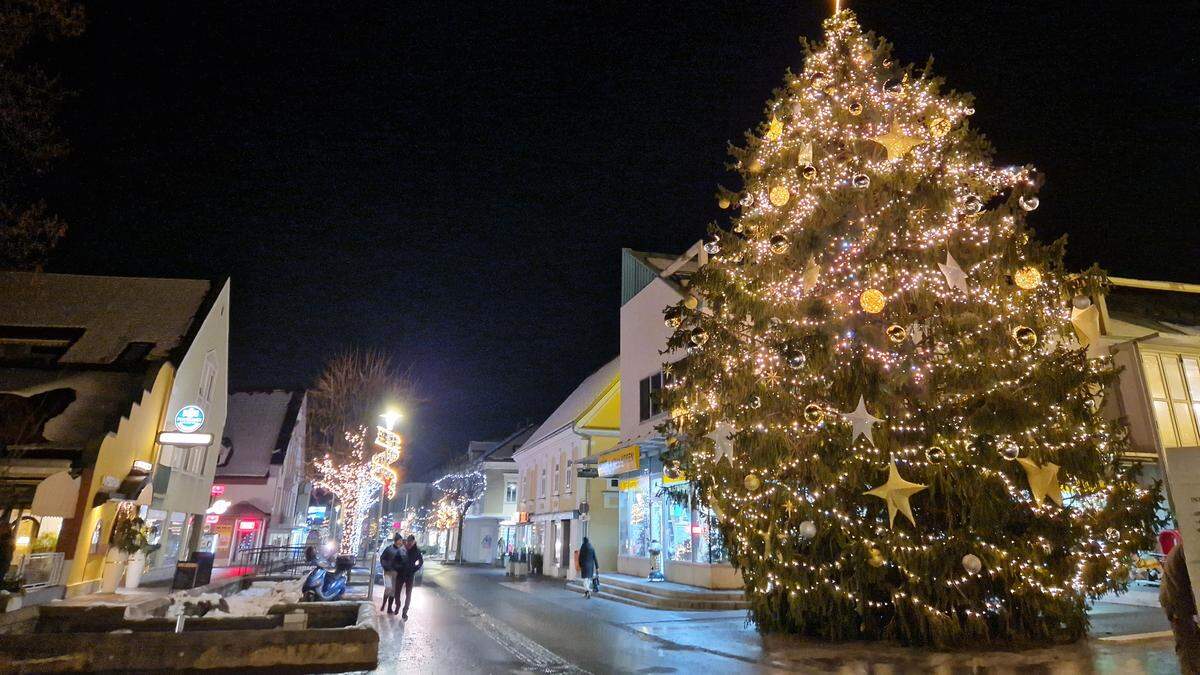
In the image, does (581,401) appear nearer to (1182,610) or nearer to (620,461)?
(620,461)

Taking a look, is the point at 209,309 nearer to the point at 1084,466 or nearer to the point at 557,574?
the point at 557,574

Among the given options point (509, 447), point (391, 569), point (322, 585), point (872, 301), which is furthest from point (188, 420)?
point (509, 447)

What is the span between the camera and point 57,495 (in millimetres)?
14766

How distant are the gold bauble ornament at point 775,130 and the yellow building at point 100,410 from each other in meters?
15.5

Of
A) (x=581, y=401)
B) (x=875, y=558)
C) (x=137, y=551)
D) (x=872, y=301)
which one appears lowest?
(x=137, y=551)

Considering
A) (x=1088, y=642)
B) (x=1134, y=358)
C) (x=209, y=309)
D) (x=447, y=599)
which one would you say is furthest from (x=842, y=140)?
(x=209, y=309)

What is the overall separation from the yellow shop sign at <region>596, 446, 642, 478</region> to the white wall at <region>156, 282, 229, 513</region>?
1396cm

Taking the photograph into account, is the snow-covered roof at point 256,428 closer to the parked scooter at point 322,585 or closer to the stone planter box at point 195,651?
the parked scooter at point 322,585

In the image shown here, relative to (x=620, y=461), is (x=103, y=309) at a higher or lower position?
higher

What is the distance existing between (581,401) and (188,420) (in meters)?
18.0

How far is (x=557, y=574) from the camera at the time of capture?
1174 inches

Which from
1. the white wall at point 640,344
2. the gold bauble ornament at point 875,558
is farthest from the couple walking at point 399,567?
the gold bauble ornament at point 875,558

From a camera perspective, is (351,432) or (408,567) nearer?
(408,567)

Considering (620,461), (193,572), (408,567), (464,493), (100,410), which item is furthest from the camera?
(464,493)
